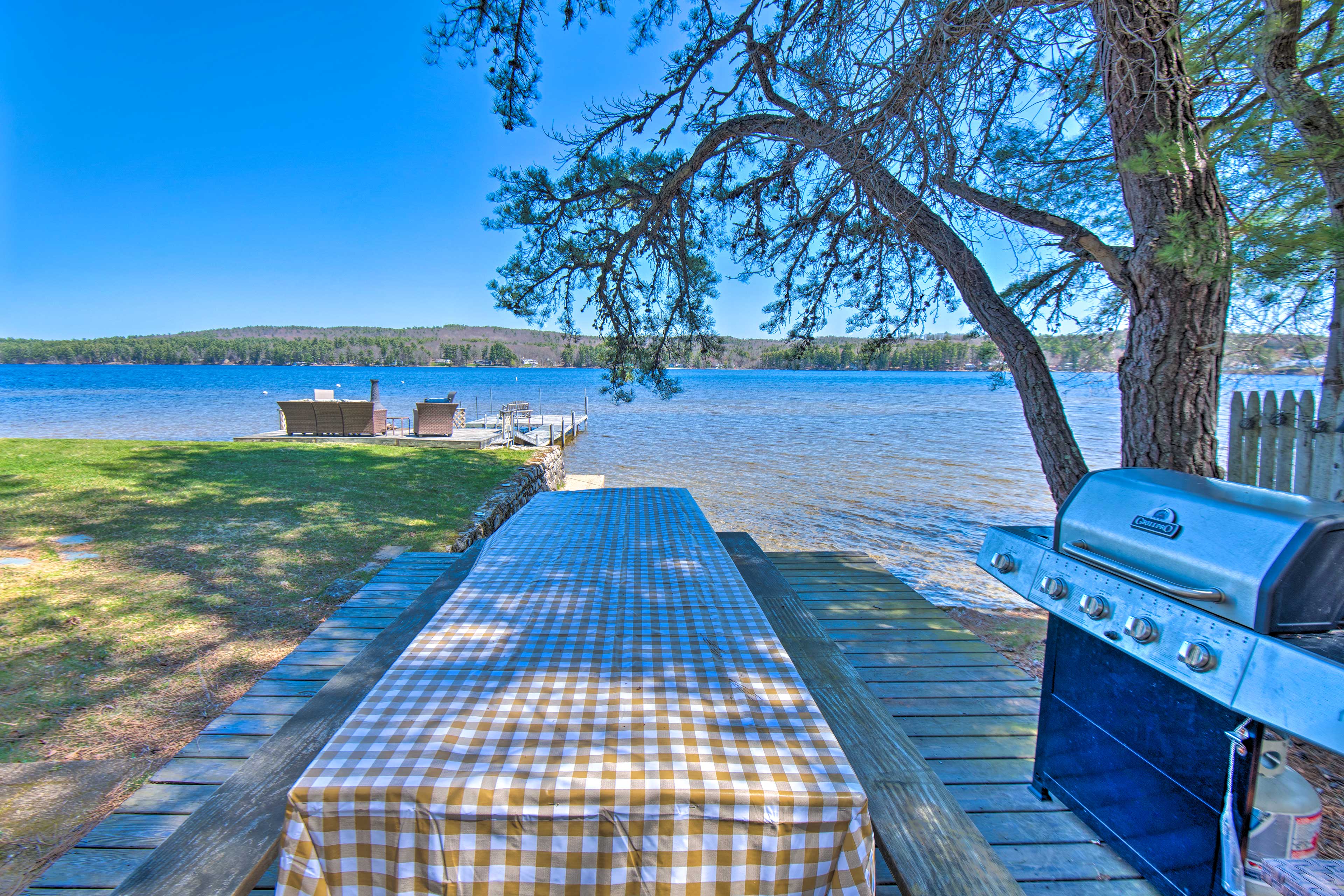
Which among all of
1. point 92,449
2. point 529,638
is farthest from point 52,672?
point 92,449

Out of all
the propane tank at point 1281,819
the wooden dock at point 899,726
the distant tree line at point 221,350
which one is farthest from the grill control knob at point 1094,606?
the distant tree line at point 221,350

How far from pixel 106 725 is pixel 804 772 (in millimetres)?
3202

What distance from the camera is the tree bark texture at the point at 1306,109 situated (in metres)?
2.03

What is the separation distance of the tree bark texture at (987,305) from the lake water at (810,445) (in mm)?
674

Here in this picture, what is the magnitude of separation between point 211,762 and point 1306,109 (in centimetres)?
460

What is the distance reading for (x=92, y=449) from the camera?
8766 millimetres

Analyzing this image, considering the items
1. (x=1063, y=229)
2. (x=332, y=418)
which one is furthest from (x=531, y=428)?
(x=1063, y=229)

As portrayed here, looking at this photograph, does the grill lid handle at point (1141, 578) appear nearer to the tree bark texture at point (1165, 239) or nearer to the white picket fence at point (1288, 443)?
the tree bark texture at point (1165, 239)

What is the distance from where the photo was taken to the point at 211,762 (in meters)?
2.06

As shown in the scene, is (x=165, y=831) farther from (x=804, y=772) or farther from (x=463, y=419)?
(x=463, y=419)

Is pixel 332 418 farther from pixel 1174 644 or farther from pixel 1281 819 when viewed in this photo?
pixel 1281 819

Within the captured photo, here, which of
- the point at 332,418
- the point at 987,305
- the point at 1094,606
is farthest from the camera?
the point at 332,418

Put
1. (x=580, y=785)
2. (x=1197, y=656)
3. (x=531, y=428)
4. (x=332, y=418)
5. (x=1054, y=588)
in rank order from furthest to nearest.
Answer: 1. (x=531, y=428)
2. (x=332, y=418)
3. (x=1054, y=588)
4. (x=1197, y=656)
5. (x=580, y=785)

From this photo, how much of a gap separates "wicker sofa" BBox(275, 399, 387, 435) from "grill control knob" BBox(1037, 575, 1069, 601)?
15.5 metres
